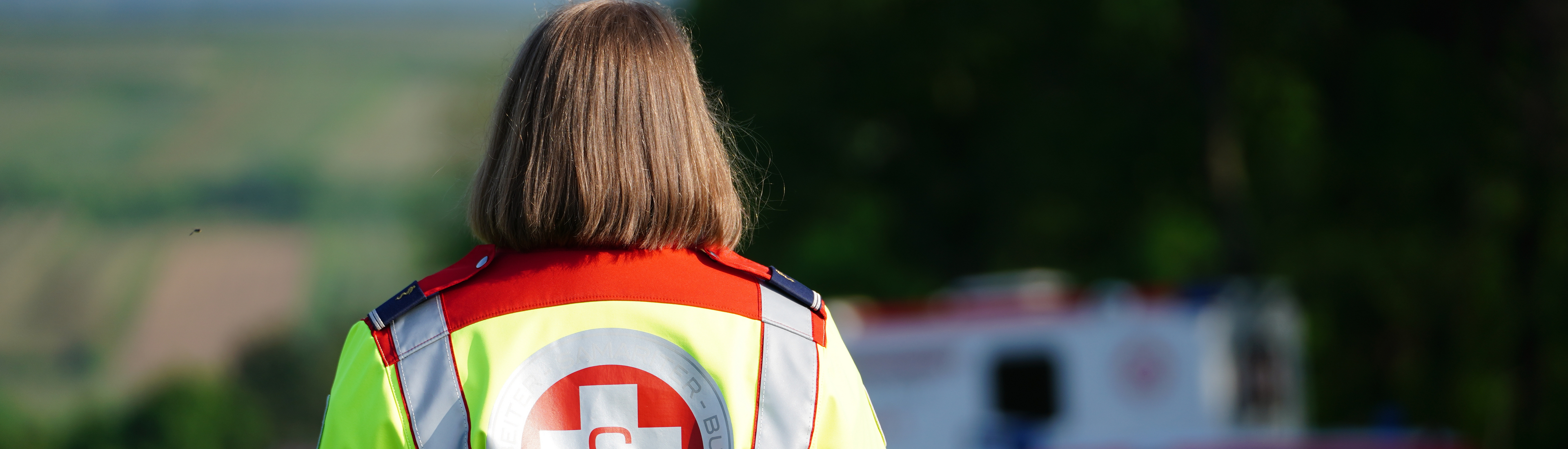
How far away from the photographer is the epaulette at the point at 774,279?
142cm

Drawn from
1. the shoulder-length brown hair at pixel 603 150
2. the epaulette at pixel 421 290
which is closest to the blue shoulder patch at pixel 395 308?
the epaulette at pixel 421 290

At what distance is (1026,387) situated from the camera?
8.29m

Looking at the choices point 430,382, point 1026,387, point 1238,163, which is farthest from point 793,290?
point 1238,163

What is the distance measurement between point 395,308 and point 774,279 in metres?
0.45

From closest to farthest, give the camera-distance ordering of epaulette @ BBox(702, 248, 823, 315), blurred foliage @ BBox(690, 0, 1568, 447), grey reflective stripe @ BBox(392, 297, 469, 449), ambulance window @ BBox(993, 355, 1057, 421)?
grey reflective stripe @ BBox(392, 297, 469, 449), epaulette @ BBox(702, 248, 823, 315), ambulance window @ BBox(993, 355, 1057, 421), blurred foliage @ BBox(690, 0, 1568, 447)

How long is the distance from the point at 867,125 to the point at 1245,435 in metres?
5.43

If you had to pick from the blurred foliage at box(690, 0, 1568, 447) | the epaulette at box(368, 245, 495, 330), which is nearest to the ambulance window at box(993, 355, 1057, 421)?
the blurred foliage at box(690, 0, 1568, 447)

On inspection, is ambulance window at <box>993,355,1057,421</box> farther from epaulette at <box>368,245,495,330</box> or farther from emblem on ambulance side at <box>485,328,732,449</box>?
epaulette at <box>368,245,495,330</box>

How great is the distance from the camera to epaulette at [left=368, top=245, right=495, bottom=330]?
1337 millimetres

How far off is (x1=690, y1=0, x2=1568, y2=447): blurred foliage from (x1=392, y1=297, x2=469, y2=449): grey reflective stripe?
352 inches

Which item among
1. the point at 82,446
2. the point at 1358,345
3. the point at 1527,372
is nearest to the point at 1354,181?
the point at 1358,345

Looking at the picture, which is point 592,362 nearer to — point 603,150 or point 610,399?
point 610,399

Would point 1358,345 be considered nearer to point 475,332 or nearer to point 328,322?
point 475,332

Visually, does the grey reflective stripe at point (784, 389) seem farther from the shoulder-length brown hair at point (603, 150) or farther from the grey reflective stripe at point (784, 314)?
the shoulder-length brown hair at point (603, 150)
